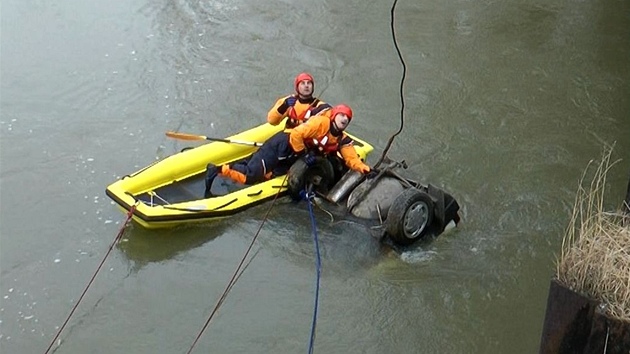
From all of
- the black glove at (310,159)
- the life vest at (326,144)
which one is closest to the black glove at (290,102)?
the life vest at (326,144)

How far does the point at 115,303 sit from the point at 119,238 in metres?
0.74

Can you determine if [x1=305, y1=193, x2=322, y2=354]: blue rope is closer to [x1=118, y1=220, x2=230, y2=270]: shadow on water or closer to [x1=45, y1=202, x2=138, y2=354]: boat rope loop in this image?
[x1=118, y1=220, x2=230, y2=270]: shadow on water

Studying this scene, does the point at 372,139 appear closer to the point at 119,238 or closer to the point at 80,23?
the point at 119,238

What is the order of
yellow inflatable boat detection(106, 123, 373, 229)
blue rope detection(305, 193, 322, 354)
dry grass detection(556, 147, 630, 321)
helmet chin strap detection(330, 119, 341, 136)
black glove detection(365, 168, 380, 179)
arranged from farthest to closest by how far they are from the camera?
black glove detection(365, 168, 380, 179), helmet chin strap detection(330, 119, 341, 136), yellow inflatable boat detection(106, 123, 373, 229), blue rope detection(305, 193, 322, 354), dry grass detection(556, 147, 630, 321)

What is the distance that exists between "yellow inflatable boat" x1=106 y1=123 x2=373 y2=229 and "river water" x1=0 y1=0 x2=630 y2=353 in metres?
0.23

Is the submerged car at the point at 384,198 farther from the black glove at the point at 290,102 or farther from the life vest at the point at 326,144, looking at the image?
the black glove at the point at 290,102

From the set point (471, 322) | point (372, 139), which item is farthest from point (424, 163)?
point (471, 322)

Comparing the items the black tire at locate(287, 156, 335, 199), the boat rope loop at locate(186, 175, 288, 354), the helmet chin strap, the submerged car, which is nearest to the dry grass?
the submerged car

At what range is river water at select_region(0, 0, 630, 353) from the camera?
613 cm

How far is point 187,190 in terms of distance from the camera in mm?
7039

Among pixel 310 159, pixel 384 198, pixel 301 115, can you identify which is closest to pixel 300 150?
pixel 310 159

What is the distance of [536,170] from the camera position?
791 cm

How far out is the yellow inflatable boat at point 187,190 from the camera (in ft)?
21.6

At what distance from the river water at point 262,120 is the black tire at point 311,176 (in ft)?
0.73
